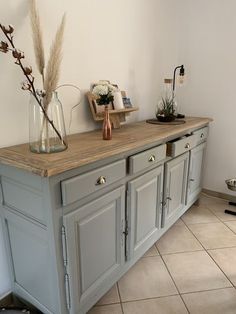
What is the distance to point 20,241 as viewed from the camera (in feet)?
4.05

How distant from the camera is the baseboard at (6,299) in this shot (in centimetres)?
140

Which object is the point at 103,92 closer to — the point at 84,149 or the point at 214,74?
the point at 84,149

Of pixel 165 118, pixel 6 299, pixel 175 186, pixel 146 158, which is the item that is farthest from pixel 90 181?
pixel 165 118

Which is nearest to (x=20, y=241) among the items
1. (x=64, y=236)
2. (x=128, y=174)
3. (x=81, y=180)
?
(x=64, y=236)

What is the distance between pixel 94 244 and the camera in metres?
1.25

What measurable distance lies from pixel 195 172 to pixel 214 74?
105cm

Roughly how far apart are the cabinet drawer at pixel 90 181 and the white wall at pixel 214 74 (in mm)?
1713

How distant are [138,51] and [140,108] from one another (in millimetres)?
488

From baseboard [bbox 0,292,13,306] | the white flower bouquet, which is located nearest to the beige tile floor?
baseboard [bbox 0,292,13,306]

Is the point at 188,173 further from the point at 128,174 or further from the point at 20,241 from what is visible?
the point at 20,241

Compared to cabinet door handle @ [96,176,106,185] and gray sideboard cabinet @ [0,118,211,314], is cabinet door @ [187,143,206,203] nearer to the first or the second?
gray sideboard cabinet @ [0,118,211,314]

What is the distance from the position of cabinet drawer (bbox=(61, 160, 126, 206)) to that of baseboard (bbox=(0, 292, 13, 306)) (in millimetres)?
832

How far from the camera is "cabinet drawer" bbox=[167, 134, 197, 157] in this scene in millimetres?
1758

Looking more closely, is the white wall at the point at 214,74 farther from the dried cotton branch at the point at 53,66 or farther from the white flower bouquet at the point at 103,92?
the dried cotton branch at the point at 53,66
